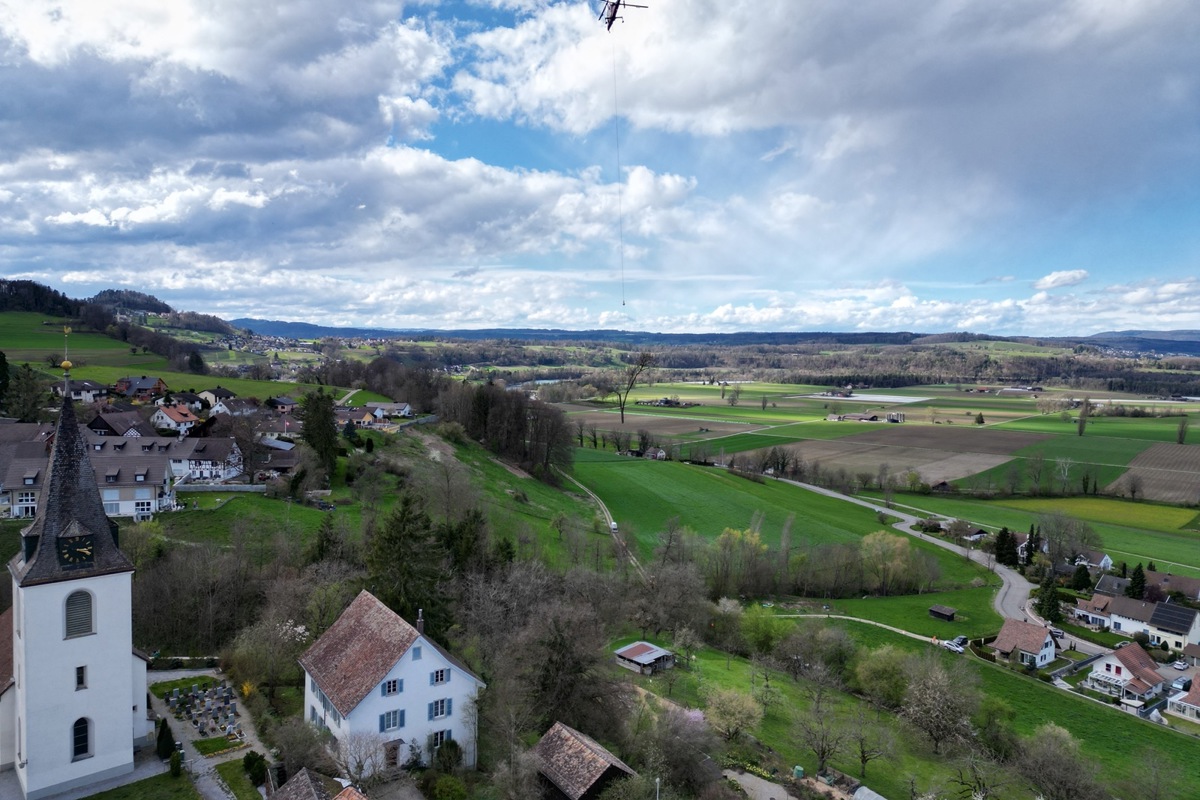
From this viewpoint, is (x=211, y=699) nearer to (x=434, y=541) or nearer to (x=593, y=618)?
(x=434, y=541)

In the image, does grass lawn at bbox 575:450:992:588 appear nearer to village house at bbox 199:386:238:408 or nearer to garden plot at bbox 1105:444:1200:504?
garden plot at bbox 1105:444:1200:504

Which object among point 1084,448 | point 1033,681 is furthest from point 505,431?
point 1084,448

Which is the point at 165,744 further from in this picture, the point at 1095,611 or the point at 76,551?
the point at 1095,611

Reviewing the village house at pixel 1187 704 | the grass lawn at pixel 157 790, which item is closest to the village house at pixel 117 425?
the grass lawn at pixel 157 790

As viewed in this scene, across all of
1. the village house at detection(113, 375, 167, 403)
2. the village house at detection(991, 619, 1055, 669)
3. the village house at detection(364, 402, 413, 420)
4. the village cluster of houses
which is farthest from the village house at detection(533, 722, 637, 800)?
the village house at detection(113, 375, 167, 403)

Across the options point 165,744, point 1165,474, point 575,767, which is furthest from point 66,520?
point 1165,474

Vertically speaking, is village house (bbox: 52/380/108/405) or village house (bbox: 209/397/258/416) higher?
village house (bbox: 52/380/108/405)
